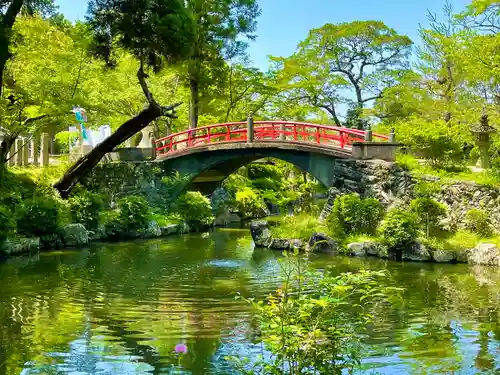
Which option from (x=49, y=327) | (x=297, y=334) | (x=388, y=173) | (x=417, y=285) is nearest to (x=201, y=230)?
(x=388, y=173)

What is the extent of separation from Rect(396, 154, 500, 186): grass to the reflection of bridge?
0.87 metres

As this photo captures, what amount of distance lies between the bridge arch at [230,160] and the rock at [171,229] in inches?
91.8

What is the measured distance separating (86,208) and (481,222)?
12808 millimetres

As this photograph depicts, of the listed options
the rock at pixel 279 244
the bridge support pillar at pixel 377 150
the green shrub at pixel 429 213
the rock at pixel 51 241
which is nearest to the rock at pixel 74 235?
the rock at pixel 51 241

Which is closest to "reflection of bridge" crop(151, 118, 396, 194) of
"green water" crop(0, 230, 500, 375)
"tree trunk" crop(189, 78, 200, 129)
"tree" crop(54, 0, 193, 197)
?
"tree trunk" crop(189, 78, 200, 129)

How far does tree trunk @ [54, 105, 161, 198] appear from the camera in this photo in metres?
20.0

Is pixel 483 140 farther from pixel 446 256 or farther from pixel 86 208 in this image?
pixel 86 208

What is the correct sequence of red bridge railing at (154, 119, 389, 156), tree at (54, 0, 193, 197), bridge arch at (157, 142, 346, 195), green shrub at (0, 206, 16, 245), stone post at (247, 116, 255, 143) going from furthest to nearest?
stone post at (247, 116, 255, 143) < bridge arch at (157, 142, 346, 195) < red bridge railing at (154, 119, 389, 156) < tree at (54, 0, 193, 197) < green shrub at (0, 206, 16, 245)

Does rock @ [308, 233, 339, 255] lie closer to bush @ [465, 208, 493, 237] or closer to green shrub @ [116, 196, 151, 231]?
bush @ [465, 208, 493, 237]

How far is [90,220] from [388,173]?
10284mm

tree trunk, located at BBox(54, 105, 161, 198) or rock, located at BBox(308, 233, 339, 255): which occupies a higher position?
tree trunk, located at BBox(54, 105, 161, 198)

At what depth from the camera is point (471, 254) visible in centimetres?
1592

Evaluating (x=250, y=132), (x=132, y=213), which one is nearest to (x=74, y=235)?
(x=132, y=213)

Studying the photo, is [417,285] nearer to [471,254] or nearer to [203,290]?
[471,254]
